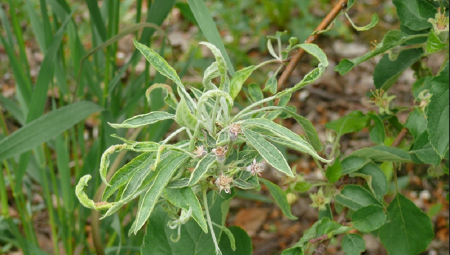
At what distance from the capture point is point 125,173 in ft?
1.91

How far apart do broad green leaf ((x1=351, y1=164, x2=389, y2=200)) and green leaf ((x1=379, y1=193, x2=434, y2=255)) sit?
52mm

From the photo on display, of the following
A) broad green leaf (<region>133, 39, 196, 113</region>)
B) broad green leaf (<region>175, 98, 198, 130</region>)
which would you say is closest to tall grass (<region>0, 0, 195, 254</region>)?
broad green leaf (<region>133, 39, 196, 113</region>)

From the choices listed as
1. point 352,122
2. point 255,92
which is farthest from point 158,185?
point 352,122

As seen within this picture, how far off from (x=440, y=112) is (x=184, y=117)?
0.35m

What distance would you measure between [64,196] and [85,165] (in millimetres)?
98

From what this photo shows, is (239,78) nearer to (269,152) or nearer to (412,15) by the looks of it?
(269,152)

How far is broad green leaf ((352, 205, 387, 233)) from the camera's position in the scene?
72 cm

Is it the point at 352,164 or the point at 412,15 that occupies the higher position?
the point at 412,15

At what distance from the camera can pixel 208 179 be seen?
64 centimetres

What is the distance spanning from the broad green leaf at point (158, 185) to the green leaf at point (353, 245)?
0.33 metres

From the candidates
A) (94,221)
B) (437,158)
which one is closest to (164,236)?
(94,221)

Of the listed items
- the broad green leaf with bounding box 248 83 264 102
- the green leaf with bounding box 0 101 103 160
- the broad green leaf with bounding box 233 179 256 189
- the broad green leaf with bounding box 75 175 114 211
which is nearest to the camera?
the broad green leaf with bounding box 75 175 114 211

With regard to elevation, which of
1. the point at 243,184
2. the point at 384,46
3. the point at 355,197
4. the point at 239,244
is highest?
the point at 384,46

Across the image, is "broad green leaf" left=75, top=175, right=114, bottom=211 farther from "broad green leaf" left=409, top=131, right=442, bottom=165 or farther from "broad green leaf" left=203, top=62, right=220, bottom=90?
"broad green leaf" left=409, top=131, right=442, bottom=165
